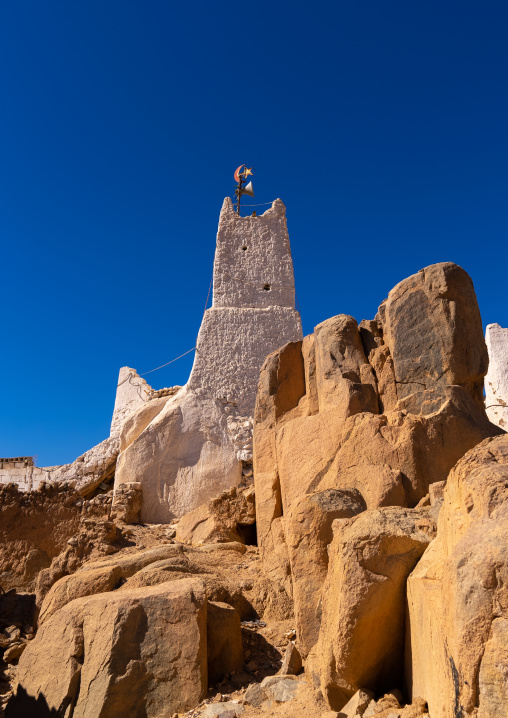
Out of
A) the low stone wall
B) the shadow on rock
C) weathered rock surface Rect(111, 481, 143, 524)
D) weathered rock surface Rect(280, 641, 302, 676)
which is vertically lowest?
the shadow on rock

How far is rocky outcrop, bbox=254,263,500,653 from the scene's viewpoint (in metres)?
5.92

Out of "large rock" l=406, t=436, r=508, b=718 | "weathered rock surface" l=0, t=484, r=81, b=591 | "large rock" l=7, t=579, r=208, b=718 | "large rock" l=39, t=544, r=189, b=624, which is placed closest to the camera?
"large rock" l=406, t=436, r=508, b=718

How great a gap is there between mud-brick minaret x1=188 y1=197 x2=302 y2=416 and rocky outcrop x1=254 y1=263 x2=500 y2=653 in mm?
6208

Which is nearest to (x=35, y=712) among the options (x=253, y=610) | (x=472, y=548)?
(x=253, y=610)

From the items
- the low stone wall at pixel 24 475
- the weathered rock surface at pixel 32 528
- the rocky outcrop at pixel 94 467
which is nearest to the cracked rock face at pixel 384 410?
the weathered rock surface at pixel 32 528

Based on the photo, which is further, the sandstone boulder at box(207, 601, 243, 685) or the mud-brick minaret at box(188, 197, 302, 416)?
the mud-brick minaret at box(188, 197, 302, 416)

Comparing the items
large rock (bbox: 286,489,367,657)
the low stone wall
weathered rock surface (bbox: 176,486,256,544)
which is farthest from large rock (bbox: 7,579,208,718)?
the low stone wall

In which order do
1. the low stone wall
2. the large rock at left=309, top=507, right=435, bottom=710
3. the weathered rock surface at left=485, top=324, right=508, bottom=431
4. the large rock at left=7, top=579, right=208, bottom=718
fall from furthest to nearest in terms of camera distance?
the weathered rock surface at left=485, top=324, right=508, bottom=431, the low stone wall, the large rock at left=7, top=579, right=208, bottom=718, the large rock at left=309, top=507, right=435, bottom=710

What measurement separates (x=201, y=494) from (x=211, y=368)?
321 cm

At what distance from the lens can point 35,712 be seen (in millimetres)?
4703

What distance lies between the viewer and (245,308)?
15.3 metres

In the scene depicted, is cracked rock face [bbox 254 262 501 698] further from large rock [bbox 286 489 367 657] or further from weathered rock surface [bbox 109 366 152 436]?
weathered rock surface [bbox 109 366 152 436]

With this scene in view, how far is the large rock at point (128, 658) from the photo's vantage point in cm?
438

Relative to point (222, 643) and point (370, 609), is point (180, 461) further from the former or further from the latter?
point (370, 609)
